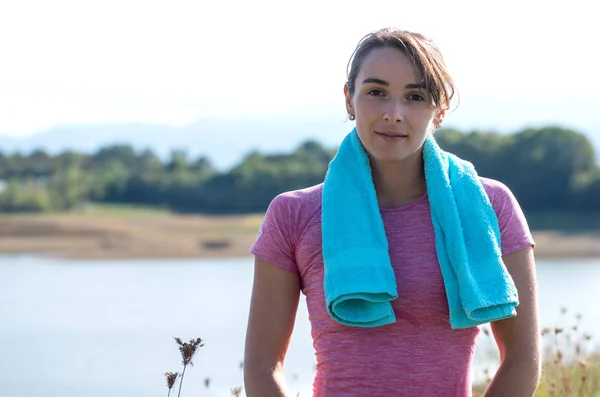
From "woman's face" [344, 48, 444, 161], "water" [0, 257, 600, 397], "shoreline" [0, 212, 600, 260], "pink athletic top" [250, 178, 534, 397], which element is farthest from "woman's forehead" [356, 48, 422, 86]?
"shoreline" [0, 212, 600, 260]

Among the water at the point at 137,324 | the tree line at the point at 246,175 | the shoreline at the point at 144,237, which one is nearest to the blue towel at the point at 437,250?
the water at the point at 137,324

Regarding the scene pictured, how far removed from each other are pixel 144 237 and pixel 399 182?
116 ft

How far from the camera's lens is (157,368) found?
10.8 meters

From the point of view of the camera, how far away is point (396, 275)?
7.52 feet

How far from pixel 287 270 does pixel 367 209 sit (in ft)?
0.71

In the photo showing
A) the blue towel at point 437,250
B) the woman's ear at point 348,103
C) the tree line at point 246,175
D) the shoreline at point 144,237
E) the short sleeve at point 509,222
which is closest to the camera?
the blue towel at point 437,250

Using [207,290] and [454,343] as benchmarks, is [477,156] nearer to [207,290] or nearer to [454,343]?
[207,290]

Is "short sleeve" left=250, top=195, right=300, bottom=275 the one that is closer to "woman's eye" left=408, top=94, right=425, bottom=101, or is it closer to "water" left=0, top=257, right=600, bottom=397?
"woman's eye" left=408, top=94, right=425, bottom=101

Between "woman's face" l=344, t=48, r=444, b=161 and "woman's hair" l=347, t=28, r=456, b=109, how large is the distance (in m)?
0.01

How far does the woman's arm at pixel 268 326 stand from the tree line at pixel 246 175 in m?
35.4

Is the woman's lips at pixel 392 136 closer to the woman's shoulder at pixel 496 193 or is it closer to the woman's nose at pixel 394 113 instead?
the woman's nose at pixel 394 113

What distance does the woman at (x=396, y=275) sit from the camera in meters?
2.28

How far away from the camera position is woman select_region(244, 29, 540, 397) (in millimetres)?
2277

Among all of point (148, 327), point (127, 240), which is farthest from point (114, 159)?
point (148, 327)
